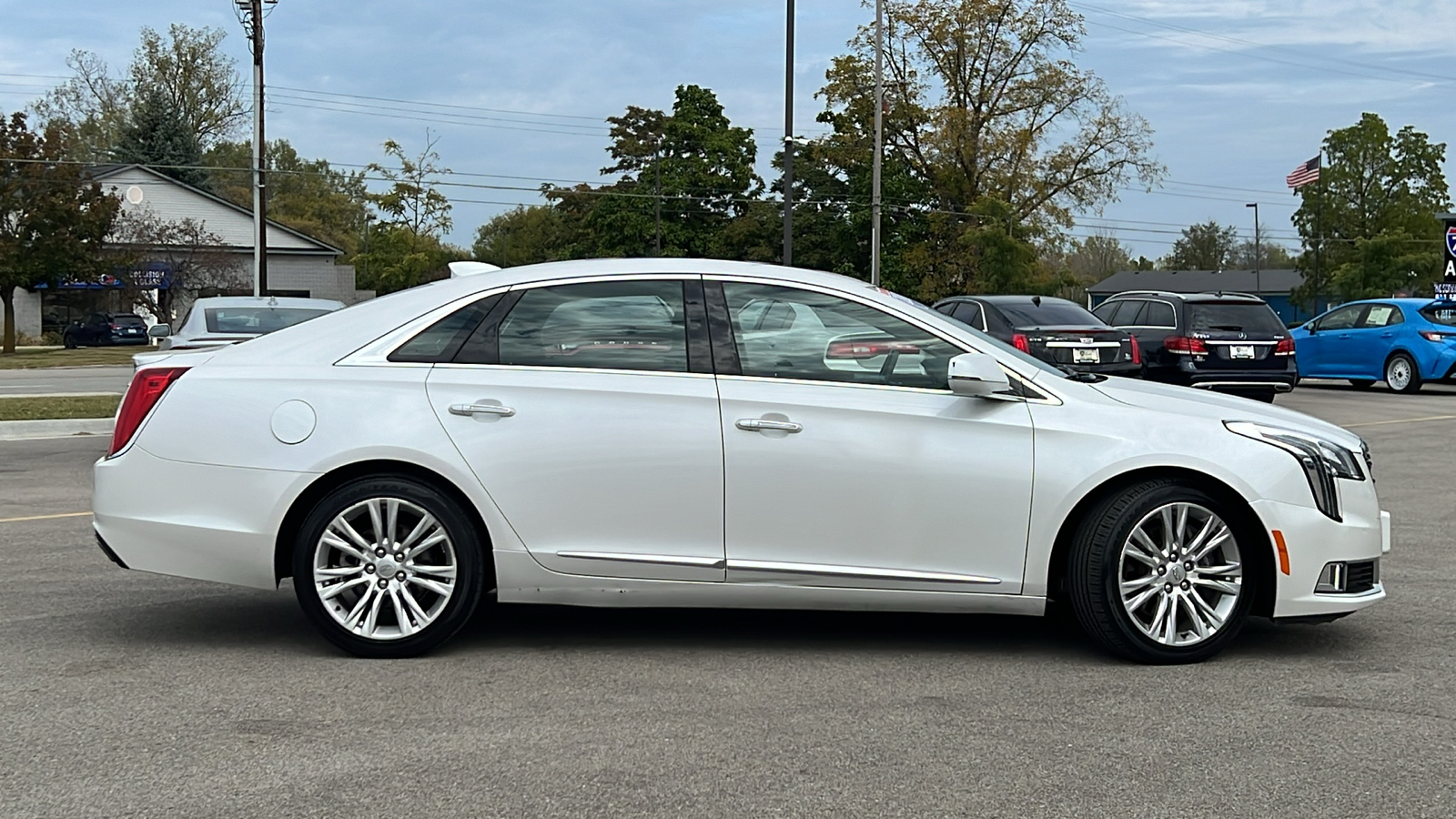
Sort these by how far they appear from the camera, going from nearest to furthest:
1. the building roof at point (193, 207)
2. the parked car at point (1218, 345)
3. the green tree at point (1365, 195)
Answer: the parked car at point (1218, 345) → the building roof at point (193, 207) → the green tree at point (1365, 195)

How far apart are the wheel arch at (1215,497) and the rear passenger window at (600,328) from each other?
1637 mm

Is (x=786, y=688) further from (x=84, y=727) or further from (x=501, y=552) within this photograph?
(x=84, y=727)

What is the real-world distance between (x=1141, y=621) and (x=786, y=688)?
142cm

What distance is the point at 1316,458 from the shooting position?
5.59 m

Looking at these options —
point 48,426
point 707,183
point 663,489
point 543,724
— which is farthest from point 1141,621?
point 707,183

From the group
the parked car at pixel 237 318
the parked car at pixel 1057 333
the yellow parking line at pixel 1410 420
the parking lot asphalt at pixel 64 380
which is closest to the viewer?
the parked car at pixel 237 318

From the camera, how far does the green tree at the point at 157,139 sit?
7050 centimetres

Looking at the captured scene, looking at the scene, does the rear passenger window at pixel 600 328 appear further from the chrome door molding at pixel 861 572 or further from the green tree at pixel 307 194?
the green tree at pixel 307 194

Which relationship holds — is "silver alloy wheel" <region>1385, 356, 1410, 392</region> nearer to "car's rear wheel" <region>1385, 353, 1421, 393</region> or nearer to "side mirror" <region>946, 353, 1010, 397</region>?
"car's rear wheel" <region>1385, 353, 1421, 393</region>

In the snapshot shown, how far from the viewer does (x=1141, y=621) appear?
18.2 ft

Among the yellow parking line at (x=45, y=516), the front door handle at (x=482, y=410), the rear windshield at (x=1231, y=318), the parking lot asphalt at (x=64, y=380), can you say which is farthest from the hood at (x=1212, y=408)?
the parking lot asphalt at (x=64, y=380)

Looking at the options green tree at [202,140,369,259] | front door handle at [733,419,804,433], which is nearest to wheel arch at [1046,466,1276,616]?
front door handle at [733,419,804,433]

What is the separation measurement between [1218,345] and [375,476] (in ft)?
51.6

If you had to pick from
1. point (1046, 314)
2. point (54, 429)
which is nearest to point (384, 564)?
point (54, 429)
